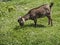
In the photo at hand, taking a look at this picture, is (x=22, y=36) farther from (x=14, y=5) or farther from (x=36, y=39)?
(x=14, y=5)

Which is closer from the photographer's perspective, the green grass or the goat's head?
the green grass

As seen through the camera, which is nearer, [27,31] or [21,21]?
[27,31]

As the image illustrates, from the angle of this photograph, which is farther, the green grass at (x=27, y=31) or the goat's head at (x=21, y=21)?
the goat's head at (x=21, y=21)

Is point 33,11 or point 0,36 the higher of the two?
point 33,11

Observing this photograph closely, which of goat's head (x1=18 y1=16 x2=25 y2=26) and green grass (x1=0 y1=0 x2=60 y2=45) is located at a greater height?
goat's head (x1=18 y1=16 x2=25 y2=26)

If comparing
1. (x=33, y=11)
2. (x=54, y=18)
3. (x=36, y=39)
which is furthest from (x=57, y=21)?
(x=36, y=39)

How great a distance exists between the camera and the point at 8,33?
1748cm

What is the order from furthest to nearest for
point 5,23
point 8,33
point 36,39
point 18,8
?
point 18,8 < point 5,23 < point 8,33 < point 36,39

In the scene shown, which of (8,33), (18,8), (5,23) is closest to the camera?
(8,33)

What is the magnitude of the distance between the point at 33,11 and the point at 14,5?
213 inches

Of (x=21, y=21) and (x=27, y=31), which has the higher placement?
(x=21, y=21)

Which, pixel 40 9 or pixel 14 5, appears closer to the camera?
pixel 40 9

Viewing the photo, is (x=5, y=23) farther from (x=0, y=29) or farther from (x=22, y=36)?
(x=22, y=36)

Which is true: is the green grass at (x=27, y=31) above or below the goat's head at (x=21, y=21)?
below
